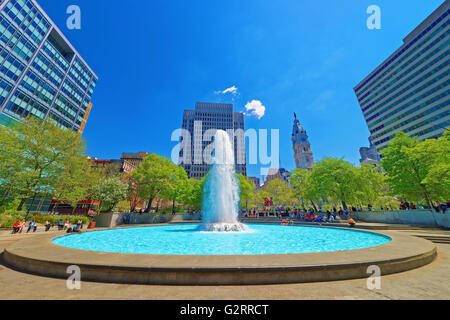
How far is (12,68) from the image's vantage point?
4100 centimetres

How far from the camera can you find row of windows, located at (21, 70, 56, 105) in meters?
44.5

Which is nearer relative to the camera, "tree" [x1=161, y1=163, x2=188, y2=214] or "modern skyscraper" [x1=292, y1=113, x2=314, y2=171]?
"tree" [x1=161, y1=163, x2=188, y2=214]

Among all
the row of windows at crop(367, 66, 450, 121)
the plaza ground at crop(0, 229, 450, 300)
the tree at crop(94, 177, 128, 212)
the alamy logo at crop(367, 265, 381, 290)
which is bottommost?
the plaza ground at crop(0, 229, 450, 300)

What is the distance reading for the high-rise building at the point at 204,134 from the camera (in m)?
114

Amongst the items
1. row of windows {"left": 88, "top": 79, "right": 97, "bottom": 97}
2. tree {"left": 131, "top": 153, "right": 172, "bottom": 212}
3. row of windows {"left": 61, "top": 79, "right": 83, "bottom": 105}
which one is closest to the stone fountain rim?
tree {"left": 131, "top": 153, "right": 172, "bottom": 212}

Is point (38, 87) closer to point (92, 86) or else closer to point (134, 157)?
point (92, 86)

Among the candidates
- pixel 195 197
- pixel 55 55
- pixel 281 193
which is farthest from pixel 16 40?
pixel 281 193

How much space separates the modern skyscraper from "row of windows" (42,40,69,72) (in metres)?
119

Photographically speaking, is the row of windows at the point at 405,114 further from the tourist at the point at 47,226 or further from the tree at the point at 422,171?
the tourist at the point at 47,226

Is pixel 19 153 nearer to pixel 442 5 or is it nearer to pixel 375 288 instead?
pixel 375 288

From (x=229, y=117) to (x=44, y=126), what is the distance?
10928cm

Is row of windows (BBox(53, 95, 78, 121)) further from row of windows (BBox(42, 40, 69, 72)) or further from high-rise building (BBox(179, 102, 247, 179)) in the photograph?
high-rise building (BBox(179, 102, 247, 179))
